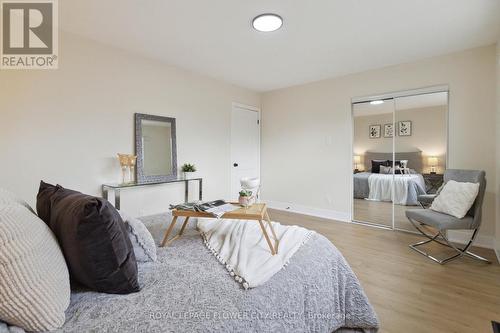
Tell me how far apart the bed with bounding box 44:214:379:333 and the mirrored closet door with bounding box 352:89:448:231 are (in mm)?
2747

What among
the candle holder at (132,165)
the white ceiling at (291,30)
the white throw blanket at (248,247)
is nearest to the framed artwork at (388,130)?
the white ceiling at (291,30)

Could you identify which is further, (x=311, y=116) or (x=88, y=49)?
(x=311, y=116)

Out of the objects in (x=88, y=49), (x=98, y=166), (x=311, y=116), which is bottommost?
(x=98, y=166)

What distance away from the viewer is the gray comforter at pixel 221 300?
83 cm

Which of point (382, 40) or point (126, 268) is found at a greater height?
point (382, 40)

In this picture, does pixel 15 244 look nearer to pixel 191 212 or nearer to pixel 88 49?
pixel 191 212

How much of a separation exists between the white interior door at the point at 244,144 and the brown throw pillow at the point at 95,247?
3.76 m

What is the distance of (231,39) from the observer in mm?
2898

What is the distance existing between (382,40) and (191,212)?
9.58 feet

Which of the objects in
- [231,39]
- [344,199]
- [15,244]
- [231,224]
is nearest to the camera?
[15,244]

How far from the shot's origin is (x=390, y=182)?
3.86 m

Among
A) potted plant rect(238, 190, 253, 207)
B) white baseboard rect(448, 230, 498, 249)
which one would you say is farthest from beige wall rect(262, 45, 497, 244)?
potted plant rect(238, 190, 253, 207)

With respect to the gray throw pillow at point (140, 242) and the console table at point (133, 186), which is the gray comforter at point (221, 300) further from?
the console table at point (133, 186)

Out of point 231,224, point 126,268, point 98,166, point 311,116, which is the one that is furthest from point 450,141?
point 98,166
